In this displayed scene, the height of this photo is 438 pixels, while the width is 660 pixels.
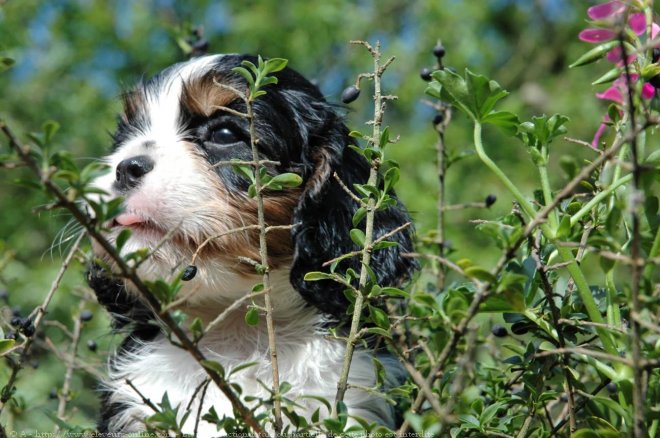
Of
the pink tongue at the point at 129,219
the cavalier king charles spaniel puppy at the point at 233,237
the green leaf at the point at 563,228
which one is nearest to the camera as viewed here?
the green leaf at the point at 563,228

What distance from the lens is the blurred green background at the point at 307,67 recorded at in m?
6.04

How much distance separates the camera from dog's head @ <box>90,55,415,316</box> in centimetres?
249

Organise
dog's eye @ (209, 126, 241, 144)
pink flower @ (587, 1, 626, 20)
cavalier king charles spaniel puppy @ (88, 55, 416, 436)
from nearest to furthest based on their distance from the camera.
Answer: pink flower @ (587, 1, 626, 20)
cavalier king charles spaniel puppy @ (88, 55, 416, 436)
dog's eye @ (209, 126, 241, 144)

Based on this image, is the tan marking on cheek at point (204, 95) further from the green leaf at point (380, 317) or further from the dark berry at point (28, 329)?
the green leaf at point (380, 317)

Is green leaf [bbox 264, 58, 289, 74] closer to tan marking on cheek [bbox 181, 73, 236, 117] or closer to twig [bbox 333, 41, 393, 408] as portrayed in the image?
twig [bbox 333, 41, 393, 408]

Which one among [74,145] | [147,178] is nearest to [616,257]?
[147,178]

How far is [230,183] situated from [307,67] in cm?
460

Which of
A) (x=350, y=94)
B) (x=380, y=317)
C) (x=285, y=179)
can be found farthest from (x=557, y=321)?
(x=350, y=94)

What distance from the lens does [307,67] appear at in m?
7.09

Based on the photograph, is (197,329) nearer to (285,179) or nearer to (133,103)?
(285,179)

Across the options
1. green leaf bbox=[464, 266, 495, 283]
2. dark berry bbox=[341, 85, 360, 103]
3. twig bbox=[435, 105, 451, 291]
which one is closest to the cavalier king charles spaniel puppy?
twig bbox=[435, 105, 451, 291]

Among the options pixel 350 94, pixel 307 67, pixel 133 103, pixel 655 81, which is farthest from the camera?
A: pixel 307 67

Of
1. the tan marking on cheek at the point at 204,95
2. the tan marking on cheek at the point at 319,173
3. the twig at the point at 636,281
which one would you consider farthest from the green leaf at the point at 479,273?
the tan marking on cheek at the point at 204,95

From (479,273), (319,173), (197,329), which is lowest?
(319,173)
